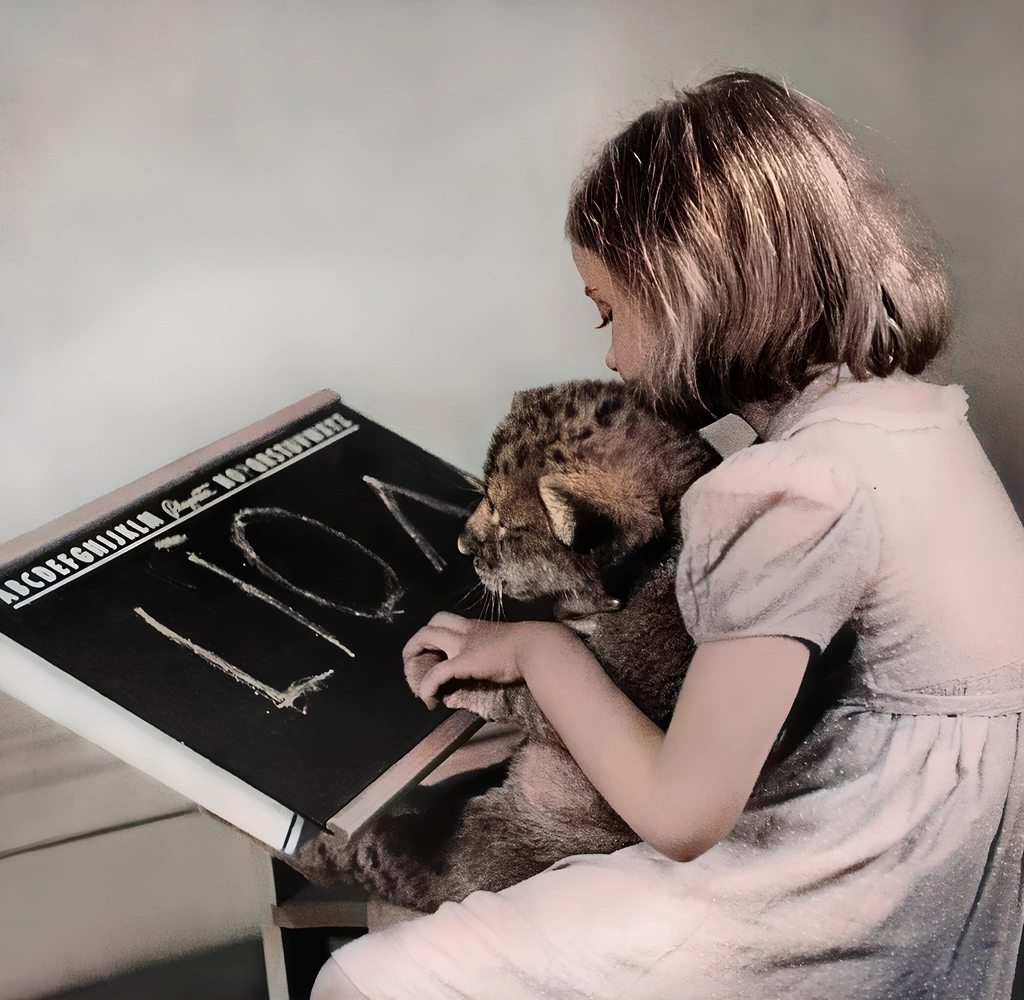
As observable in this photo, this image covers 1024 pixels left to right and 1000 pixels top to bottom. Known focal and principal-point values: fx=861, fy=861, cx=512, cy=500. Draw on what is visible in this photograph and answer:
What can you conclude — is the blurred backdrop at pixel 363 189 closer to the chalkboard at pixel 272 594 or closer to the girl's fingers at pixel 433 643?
the chalkboard at pixel 272 594

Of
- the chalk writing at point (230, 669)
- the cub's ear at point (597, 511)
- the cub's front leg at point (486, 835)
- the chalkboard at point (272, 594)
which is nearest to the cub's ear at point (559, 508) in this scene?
the cub's ear at point (597, 511)

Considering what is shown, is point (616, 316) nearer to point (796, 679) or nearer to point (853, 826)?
point (796, 679)

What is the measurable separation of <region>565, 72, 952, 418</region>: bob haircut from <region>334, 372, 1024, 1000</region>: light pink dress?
2.1 inches

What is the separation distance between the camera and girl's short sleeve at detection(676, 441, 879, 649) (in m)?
0.78

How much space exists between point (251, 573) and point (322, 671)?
0.13 meters

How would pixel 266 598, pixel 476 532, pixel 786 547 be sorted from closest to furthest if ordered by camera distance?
pixel 786 547, pixel 266 598, pixel 476 532

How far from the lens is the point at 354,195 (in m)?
1.00

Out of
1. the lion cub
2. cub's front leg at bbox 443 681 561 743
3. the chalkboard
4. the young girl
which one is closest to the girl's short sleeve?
the young girl

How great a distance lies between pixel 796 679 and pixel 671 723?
0.40 feet

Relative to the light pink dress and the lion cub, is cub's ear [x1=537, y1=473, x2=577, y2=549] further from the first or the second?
the light pink dress

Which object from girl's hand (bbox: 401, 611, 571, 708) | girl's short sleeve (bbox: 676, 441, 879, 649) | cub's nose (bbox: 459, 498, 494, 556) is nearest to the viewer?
girl's short sleeve (bbox: 676, 441, 879, 649)

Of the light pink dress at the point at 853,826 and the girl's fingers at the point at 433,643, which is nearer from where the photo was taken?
the light pink dress at the point at 853,826

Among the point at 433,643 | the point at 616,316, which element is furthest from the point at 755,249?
the point at 433,643

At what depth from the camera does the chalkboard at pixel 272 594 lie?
2.74 feet
